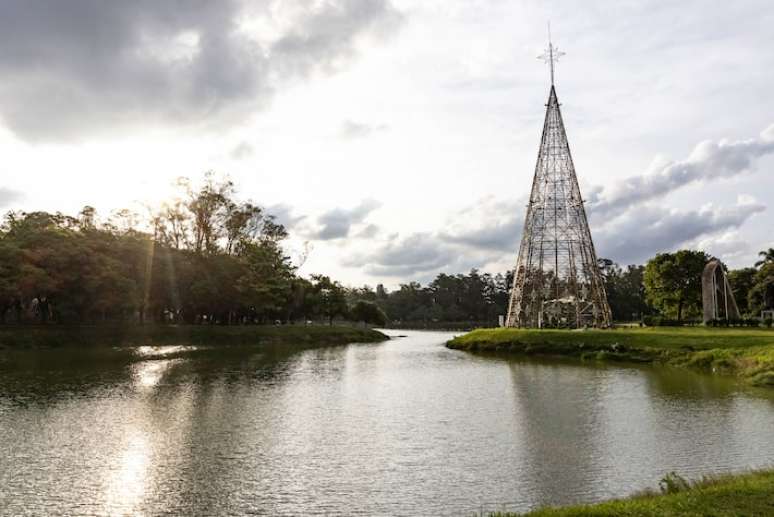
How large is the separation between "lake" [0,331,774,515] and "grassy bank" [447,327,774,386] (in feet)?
11.4

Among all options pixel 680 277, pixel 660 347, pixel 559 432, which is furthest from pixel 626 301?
pixel 559 432

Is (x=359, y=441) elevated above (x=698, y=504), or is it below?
below

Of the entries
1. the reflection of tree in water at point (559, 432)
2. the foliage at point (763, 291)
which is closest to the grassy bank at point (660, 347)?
the reflection of tree in water at point (559, 432)

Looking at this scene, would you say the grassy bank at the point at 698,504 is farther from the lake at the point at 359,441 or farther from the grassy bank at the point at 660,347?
the grassy bank at the point at 660,347

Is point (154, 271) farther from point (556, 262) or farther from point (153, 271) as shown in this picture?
point (556, 262)

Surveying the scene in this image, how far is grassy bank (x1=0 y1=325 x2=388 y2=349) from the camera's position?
68188mm

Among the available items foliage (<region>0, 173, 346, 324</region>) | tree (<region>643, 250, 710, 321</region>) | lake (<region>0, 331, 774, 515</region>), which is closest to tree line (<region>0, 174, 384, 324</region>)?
foliage (<region>0, 173, 346, 324</region>)

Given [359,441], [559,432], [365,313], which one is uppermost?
[365,313]

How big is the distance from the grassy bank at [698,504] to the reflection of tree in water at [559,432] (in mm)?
2825

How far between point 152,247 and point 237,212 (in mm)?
16442

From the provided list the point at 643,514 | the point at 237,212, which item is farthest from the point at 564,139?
the point at 643,514

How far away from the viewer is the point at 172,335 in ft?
265

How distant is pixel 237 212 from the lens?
317ft

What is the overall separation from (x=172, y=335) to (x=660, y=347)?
5866cm
